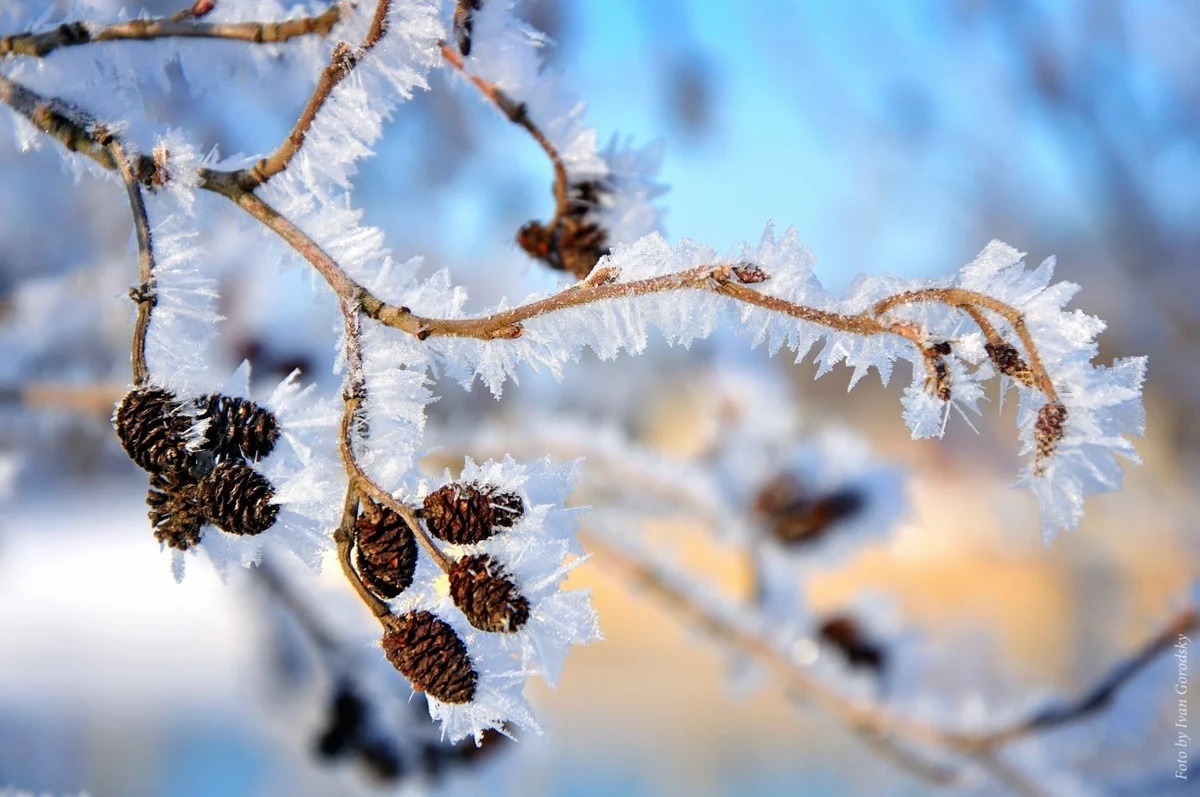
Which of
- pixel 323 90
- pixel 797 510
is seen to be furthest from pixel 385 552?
pixel 797 510

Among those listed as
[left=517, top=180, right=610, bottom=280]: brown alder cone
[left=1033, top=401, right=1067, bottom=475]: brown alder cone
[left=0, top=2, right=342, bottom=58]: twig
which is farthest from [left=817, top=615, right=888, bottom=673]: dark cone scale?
[left=0, top=2, right=342, bottom=58]: twig

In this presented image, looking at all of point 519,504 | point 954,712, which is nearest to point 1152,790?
point 954,712

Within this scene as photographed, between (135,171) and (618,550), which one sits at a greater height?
(618,550)

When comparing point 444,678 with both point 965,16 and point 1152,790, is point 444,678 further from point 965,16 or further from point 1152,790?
point 965,16

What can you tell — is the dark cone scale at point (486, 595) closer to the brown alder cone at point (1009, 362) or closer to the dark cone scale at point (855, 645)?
the brown alder cone at point (1009, 362)

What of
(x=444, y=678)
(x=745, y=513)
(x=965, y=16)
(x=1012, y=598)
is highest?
(x=1012, y=598)

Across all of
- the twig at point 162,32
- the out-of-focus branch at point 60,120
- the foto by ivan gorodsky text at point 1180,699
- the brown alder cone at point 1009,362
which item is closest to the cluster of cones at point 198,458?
the out-of-focus branch at point 60,120

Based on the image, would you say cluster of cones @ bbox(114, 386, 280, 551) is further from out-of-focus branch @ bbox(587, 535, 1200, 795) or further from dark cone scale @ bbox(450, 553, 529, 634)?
out-of-focus branch @ bbox(587, 535, 1200, 795)
